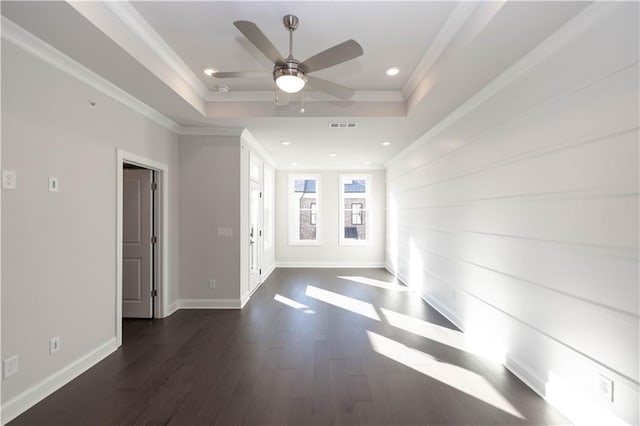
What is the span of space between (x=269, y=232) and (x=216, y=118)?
3.81m

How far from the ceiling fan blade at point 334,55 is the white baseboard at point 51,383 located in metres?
3.10

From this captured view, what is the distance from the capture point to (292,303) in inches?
188

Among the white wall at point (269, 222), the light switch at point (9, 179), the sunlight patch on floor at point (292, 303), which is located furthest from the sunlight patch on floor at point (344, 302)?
the light switch at point (9, 179)

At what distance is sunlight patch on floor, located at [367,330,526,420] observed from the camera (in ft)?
7.48

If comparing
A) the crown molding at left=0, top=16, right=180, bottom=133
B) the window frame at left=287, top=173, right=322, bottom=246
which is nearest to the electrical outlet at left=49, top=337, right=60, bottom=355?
the crown molding at left=0, top=16, right=180, bottom=133

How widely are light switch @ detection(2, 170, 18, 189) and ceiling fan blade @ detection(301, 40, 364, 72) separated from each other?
214 centimetres

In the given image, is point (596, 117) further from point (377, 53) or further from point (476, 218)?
point (377, 53)

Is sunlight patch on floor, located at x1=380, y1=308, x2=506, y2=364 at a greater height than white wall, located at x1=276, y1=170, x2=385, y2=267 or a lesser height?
lesser

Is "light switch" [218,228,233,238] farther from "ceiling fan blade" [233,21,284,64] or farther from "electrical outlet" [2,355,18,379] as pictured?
"ceiling fan blade" [233,21,284,64]

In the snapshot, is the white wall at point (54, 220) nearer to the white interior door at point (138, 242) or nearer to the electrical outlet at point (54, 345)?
the electrical outlet at point (54, 345)

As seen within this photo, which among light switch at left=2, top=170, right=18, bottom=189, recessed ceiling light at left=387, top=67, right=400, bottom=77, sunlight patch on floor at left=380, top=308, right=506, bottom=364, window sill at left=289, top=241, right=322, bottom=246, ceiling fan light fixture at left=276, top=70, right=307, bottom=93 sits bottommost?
sunlight patch on floor at left=380, top=308, right=506, bottom=364

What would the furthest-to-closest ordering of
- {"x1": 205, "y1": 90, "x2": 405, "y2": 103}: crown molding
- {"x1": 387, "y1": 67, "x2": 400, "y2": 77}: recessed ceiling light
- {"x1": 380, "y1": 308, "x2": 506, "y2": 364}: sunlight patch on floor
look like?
{"x1": 205, "y1": 90, "x2": 405, "y2": 103}: crown molding
{"x1": 387, "y1": 67, "x2": 400, "y2": 77}: recessed ceiling light
{"x1": 380, "y1": 308, "x2": 506, "y2": 364}: sunlight patch on floor

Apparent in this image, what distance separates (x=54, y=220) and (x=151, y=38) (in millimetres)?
1717

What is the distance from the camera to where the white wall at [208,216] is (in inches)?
176
